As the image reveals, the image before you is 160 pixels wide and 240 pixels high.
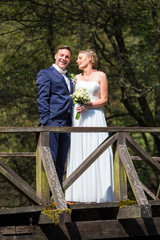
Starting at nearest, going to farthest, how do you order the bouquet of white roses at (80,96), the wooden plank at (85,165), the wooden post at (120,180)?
1. the wooden plank at (85,165)
2. the wooden post at (120,180)
3. the bouquet of white roses at (80,96)

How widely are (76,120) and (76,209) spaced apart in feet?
5.49

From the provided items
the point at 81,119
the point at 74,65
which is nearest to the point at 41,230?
the point at 81,119

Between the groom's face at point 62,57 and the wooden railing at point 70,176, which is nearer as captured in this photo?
the wooden railing at point 70,176

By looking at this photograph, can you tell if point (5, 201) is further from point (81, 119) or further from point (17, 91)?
point (81, 119)

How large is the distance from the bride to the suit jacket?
377 millimetres

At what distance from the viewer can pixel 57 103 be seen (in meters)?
6.81

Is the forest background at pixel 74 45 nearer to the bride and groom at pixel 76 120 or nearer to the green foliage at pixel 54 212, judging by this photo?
the bride and groom at pixel 76 120

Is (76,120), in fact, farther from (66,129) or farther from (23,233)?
(23,233)

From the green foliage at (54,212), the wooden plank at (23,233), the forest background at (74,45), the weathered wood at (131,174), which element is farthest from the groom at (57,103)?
the forest background at (74,45)

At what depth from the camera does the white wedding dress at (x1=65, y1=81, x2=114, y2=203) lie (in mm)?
7031

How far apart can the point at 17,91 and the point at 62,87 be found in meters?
6.91

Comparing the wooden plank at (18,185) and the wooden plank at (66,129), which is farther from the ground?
the wooden plank at (66,129)

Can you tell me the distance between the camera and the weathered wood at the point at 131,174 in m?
5.64

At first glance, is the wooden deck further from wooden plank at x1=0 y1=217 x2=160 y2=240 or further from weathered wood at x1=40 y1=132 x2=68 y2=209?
weathered wood at x1=40 y1=132 x2=68 y2=209
